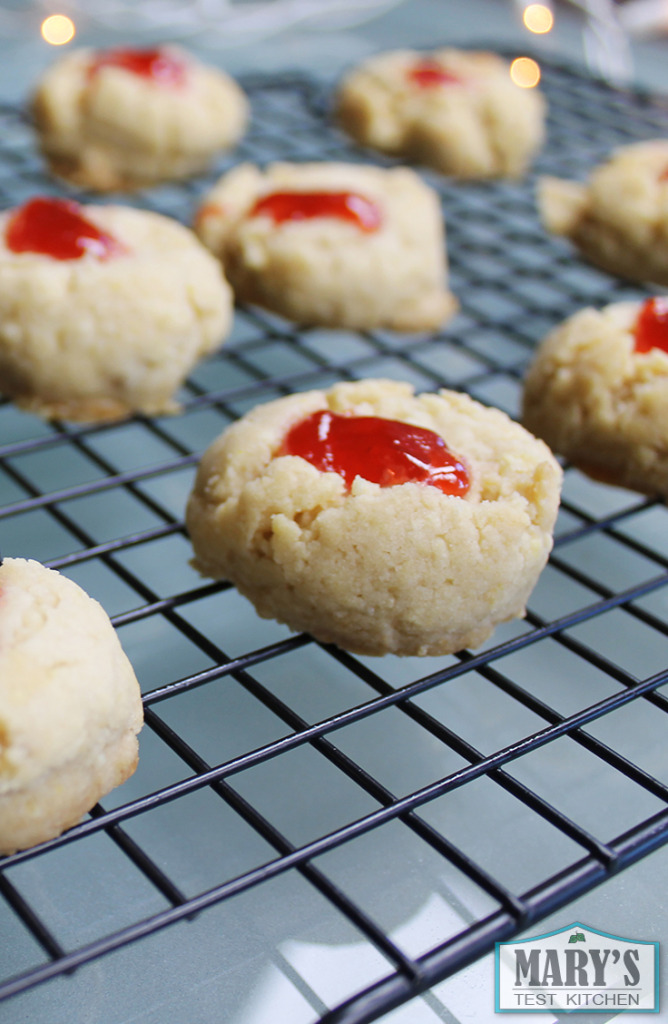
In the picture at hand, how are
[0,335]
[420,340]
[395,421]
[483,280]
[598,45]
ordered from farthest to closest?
1. [598,45]
2. [483,280]
3. [420,340]
4. [0,335]
5. [395,421]

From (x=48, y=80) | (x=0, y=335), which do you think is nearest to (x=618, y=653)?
(x=0, y=335)

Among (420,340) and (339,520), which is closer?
(339,520)

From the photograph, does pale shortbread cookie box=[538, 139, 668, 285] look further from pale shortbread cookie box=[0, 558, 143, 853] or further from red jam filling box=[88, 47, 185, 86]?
pale shortbread cookie box=[0, 558, 143, 853]

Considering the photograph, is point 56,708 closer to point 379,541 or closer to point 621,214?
point 379,541

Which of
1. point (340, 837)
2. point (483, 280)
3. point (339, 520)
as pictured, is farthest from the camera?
point (483, 280)

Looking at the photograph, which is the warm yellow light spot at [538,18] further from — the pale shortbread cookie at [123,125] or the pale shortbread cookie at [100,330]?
the pale shortbread cookie at [100,330]

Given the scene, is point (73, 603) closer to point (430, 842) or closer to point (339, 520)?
point (339, 520)
